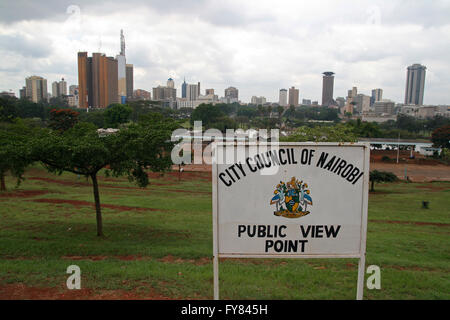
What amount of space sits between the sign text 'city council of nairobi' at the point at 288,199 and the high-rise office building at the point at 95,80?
160 metres

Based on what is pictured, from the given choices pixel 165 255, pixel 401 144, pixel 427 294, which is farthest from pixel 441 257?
pixel 401 144

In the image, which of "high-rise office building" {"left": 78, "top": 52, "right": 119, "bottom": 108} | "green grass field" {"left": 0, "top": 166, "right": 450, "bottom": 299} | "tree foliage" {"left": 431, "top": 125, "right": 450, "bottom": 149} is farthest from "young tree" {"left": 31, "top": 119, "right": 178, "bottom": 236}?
"high-rise office building" {"left": 78, "top": 52, "right": 119, "bottom": 108}

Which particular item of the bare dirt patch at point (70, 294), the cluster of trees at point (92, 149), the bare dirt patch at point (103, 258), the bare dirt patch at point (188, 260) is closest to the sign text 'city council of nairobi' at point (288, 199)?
the bare dirt patch at point (70, 294)

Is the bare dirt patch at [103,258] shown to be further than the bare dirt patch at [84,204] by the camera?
No

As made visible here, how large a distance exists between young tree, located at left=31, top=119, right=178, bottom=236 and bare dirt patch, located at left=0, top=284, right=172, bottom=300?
4.67 m

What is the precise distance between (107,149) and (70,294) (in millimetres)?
5607

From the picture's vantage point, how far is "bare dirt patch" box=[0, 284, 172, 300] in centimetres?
582

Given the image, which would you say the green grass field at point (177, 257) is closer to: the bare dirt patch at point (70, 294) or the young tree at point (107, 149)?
the bare dirt patch at point (70, 294)

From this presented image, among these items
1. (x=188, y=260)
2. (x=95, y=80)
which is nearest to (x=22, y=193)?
(x=188, y=260)

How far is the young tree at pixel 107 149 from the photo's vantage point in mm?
10445

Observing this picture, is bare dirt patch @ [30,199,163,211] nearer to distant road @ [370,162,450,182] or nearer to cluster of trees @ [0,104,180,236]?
cluster of trees @ [0,104,180,236]

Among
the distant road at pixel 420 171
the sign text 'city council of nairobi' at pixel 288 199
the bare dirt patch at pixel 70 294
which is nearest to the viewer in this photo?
the sign text 'city council of nairobi' at pixel 288 199

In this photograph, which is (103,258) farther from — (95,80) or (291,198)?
(95,80)

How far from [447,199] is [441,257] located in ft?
66.9
